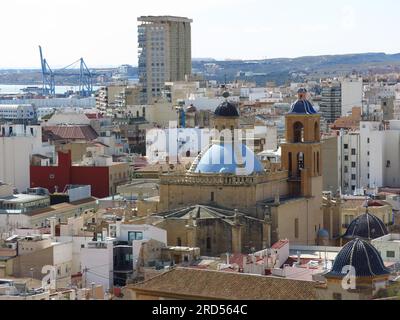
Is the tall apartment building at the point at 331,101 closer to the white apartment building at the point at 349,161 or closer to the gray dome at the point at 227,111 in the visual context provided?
the white apartment building at the point at 349,161

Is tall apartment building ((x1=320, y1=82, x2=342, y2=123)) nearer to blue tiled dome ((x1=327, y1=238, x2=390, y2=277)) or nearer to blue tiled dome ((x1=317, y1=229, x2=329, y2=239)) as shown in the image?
blue tiled dome ((x1=317, y1=229, x2=329, y2=239))

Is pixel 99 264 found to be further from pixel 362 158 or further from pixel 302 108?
Answer: pixel 362 158

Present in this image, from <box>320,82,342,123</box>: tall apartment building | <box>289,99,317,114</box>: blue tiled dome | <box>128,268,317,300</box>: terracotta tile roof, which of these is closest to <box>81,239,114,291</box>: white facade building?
<box>128,268,317,300</box>: terracotta tile roof

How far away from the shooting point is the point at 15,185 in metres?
48.8

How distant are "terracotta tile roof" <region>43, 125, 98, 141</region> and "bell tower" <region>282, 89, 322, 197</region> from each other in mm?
32402

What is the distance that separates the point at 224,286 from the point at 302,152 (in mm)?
13787

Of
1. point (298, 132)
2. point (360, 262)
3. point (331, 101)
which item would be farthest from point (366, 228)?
point (331, 101)

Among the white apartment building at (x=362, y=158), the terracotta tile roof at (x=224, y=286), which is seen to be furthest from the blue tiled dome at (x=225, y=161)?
the white apartment building at (x=362, y=158)

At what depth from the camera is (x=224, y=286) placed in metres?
23.0

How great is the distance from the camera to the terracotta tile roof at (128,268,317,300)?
73.8 ft

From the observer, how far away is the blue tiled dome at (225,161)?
3406 cm

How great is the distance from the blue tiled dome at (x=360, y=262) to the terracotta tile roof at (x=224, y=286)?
618 mm
